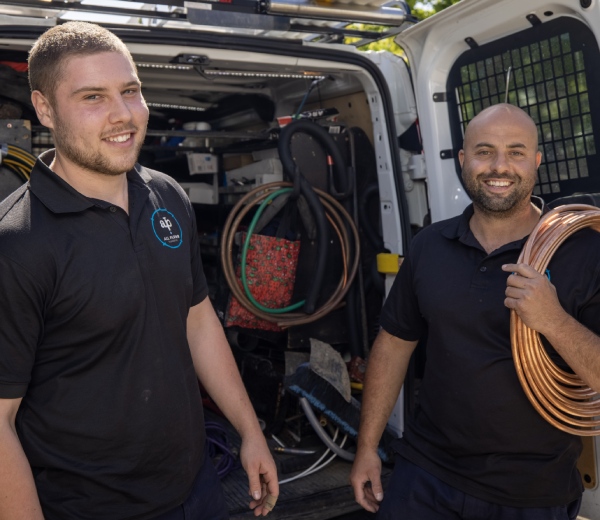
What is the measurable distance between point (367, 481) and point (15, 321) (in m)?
1.38

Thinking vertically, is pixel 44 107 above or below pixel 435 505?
above

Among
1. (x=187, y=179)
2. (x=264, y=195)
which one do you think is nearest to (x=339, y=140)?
(x=264, y=195)

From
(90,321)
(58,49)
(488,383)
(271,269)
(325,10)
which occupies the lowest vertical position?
(488,383)

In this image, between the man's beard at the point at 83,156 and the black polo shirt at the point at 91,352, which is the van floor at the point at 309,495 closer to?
the black polo shirt at the point at 91,352

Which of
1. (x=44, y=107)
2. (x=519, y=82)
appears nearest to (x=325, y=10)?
(x=519, y=82)

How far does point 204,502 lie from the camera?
85.2 inches

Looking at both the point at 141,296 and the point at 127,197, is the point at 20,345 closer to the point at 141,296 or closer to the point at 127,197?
the point at 141,296

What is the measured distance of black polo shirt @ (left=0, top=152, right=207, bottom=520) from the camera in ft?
5.83

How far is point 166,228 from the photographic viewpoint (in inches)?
84.1

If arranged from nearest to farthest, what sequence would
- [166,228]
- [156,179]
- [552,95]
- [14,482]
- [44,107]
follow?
[14,482] → [44,107] → [166,228] → [156,179] → [552,95]

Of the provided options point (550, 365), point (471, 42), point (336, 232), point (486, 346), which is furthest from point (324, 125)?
point (550, 365)

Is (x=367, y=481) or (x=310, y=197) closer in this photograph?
(x=367, y=481)

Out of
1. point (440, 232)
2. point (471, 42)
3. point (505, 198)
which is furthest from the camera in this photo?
point (471, 42)

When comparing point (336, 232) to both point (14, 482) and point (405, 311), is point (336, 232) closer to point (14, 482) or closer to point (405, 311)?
point (405, 311)
